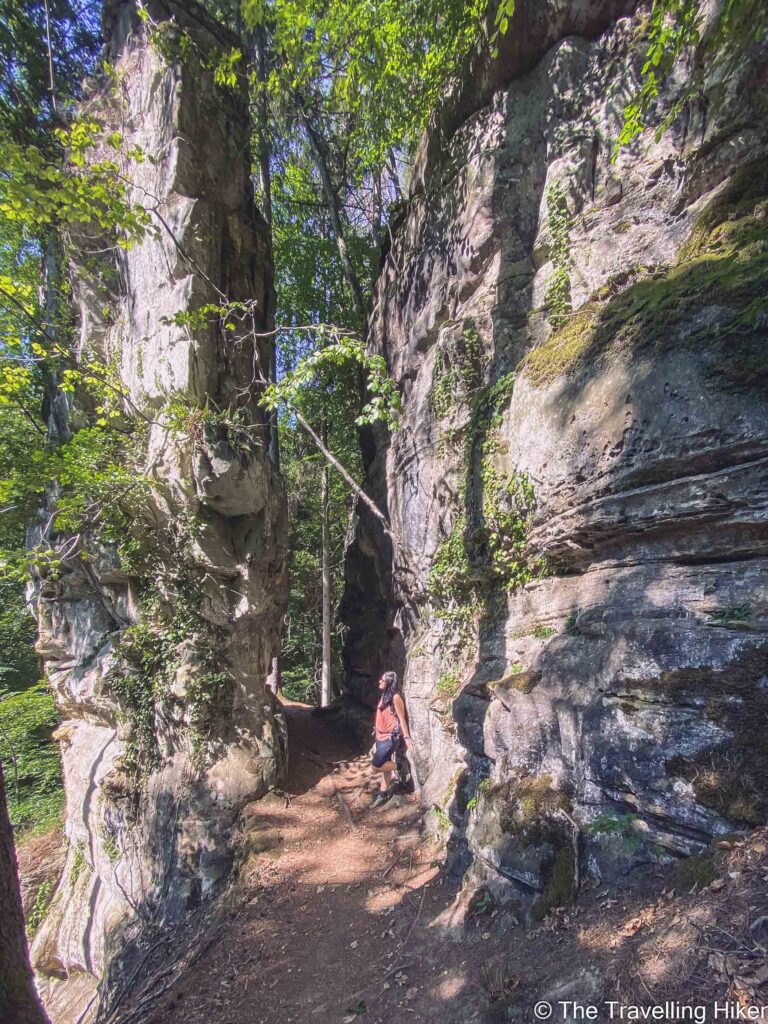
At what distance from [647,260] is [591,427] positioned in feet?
7.95

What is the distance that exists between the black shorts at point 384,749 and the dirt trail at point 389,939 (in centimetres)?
75

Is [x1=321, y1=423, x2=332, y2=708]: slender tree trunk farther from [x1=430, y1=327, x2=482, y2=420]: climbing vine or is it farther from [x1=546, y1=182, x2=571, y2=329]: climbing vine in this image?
[x1=546, y1=182, x2=571, y2=329]: climbing vine

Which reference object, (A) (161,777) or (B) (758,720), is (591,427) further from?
(A) (161,777)

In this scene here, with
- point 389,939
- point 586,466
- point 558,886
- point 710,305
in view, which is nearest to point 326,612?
point 389,939

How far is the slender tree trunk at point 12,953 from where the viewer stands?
118 inches

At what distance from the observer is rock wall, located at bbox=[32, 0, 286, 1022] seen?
776cm

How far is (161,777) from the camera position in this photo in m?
7.91

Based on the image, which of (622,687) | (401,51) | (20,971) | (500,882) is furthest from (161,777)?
(401,51)

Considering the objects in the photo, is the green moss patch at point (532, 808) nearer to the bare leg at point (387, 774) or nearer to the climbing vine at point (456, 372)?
the bare leg at point (387, 774)

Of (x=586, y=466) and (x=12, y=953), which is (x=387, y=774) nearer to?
(x=12, y=953)

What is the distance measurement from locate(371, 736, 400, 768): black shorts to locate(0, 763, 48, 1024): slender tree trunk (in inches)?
193

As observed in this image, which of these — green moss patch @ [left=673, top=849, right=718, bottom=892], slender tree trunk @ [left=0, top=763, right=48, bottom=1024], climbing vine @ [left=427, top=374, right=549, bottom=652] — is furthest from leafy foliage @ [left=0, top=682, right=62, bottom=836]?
green moss patch @ [left=673, top=849, right=718, bottom=892]

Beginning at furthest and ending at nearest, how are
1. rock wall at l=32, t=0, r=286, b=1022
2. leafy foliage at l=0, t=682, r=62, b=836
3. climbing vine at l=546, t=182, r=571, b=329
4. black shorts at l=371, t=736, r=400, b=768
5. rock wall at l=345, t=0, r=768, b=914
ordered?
leafy foliage at l=0, t=682, r=62, b=836 < rock wall at l=32, t=0, r=286, b=1022 < black shorts at l=371, t=736, r=400, b=768 < climbing vine at l=546, t=182, r=571, b=329 < rock wall at l=345, t=0, r=768, b=914

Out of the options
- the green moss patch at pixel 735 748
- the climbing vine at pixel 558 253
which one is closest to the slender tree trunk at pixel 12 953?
the green moss patch at pixel 735 748
